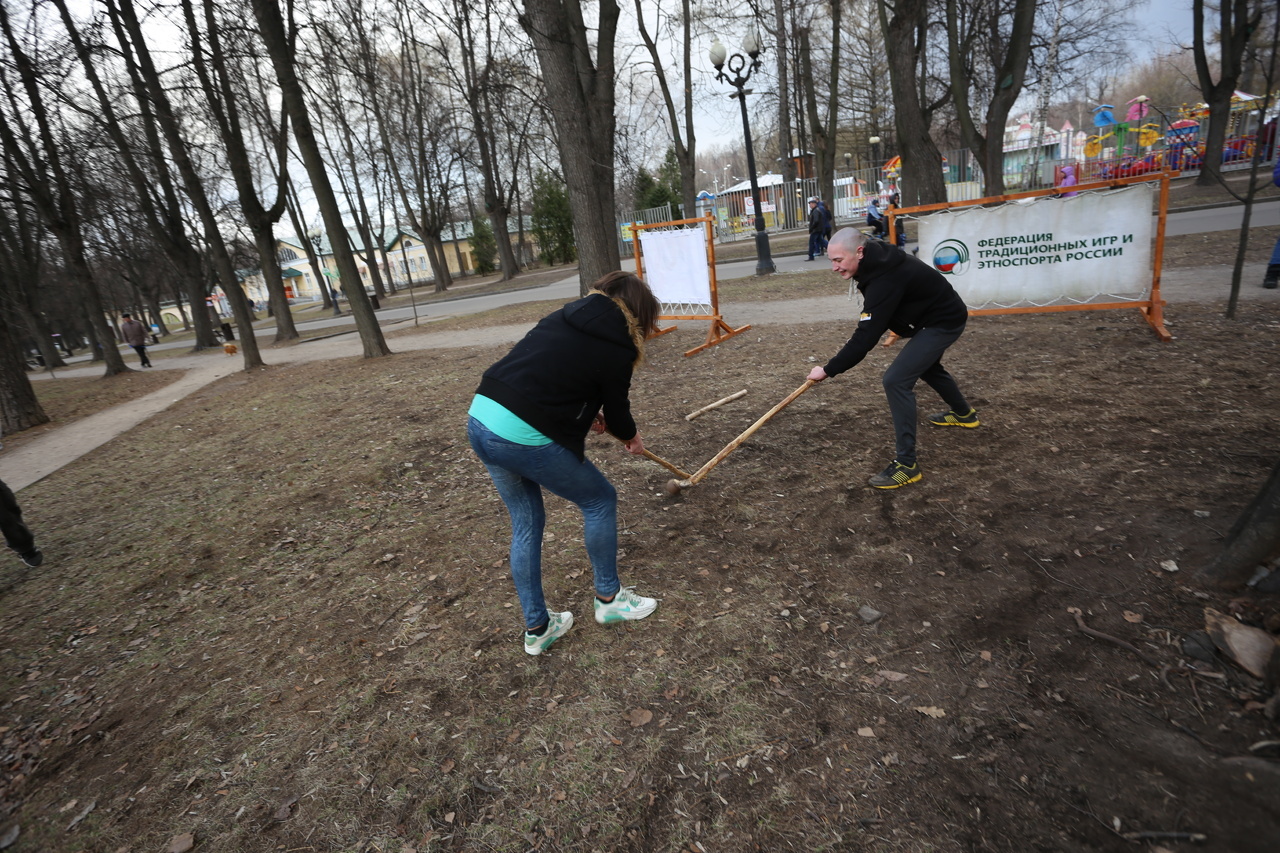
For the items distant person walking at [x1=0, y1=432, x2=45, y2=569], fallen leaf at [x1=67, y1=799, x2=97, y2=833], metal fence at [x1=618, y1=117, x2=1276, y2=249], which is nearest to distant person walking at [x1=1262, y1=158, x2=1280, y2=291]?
fallen leaf at [x1=67, y1=799, x2=97, y2=833]

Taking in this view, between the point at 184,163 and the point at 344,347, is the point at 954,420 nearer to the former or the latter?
the point at 344,347

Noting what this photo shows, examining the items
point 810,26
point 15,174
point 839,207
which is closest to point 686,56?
point 810,26

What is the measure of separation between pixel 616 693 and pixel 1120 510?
2981 mm

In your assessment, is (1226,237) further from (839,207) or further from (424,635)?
(839,207)

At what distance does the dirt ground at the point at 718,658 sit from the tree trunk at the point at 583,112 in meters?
4.88

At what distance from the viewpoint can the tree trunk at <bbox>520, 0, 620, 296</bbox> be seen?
351 inches

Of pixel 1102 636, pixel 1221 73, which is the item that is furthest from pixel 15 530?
pixel 1221 73

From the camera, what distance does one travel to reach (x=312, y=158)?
11.3 metres

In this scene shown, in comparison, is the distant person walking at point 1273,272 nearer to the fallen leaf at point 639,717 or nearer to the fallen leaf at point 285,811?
the fallen leaf at point 639,717

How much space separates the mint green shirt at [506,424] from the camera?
2.60m

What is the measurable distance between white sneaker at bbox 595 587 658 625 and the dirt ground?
72mm

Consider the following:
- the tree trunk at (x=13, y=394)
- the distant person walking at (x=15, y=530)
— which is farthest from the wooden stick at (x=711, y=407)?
the tree trunk at (x=13, y=394)

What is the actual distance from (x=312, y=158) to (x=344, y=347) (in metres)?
5.93

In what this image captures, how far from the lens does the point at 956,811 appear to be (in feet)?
6.88
